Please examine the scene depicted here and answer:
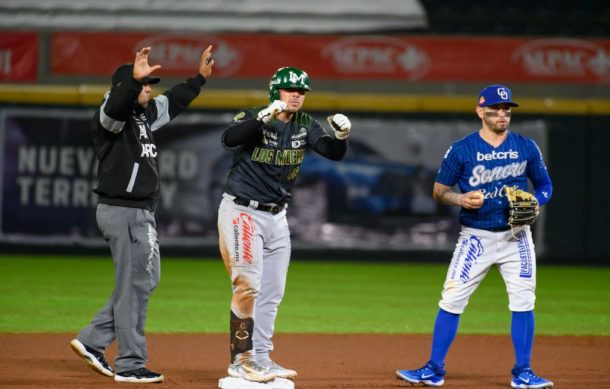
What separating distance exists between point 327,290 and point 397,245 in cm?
308

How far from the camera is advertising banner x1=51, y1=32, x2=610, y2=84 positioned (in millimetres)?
17625

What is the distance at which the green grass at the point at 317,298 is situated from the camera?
373 inches

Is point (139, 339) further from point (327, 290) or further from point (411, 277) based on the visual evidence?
Result: point (411, 277)

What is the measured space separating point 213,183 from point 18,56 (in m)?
5.01

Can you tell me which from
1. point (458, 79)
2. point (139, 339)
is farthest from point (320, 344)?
point (458, 79)

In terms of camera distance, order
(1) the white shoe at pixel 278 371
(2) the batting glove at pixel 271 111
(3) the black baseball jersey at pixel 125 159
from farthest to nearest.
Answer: (1) the white shoe at pixel 278 371 → (3) the black baseball jersey at pixel 125 159 → (2) the batting glove at pixel 271 111

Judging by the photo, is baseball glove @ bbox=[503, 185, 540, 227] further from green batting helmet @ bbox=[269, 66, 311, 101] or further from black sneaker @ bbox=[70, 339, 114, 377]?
black sneaker @ bbox=[70, 339, 114, 377]

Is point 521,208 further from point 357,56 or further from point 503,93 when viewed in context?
point 357,56

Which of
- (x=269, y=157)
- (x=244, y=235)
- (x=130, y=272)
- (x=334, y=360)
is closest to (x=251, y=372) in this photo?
(x=244, y=235)

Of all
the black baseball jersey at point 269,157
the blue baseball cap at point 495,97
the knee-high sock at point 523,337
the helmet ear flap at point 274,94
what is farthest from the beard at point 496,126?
the helmet ear flap at point 274,94

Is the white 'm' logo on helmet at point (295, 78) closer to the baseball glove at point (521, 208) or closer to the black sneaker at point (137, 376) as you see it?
the baseball glove at point (521, 208)

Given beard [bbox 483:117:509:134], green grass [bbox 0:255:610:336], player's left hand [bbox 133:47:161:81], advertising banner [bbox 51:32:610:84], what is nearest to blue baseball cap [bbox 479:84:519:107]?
beard [bbox 483:117:509:134]

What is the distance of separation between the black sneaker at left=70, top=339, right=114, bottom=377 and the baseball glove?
8.52 feet

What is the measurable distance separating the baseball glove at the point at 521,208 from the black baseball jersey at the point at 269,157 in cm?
105
